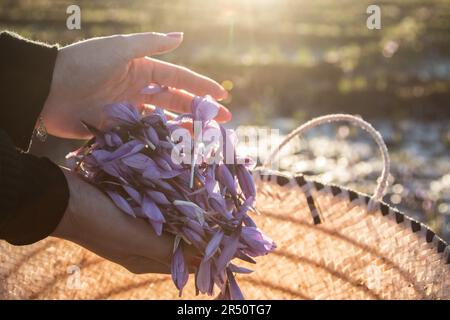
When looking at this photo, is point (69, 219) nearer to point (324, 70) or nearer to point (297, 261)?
point (297, 261)

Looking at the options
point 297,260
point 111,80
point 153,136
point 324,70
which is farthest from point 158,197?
point 324,70

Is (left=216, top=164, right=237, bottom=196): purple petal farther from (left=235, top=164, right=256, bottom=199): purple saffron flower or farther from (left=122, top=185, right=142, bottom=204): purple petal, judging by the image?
(left=122, top=185, right=142, bottom=204): purple petal

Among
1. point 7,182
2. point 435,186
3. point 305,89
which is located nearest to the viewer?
point 7,182

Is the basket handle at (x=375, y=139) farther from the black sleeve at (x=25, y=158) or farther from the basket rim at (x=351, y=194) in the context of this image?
the black sleeve at (x=25, y=158)

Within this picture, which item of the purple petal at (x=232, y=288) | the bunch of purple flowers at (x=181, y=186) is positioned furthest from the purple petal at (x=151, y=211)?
the purple petal at (x=232, y=288)

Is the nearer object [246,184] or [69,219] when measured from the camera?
[69,219]
